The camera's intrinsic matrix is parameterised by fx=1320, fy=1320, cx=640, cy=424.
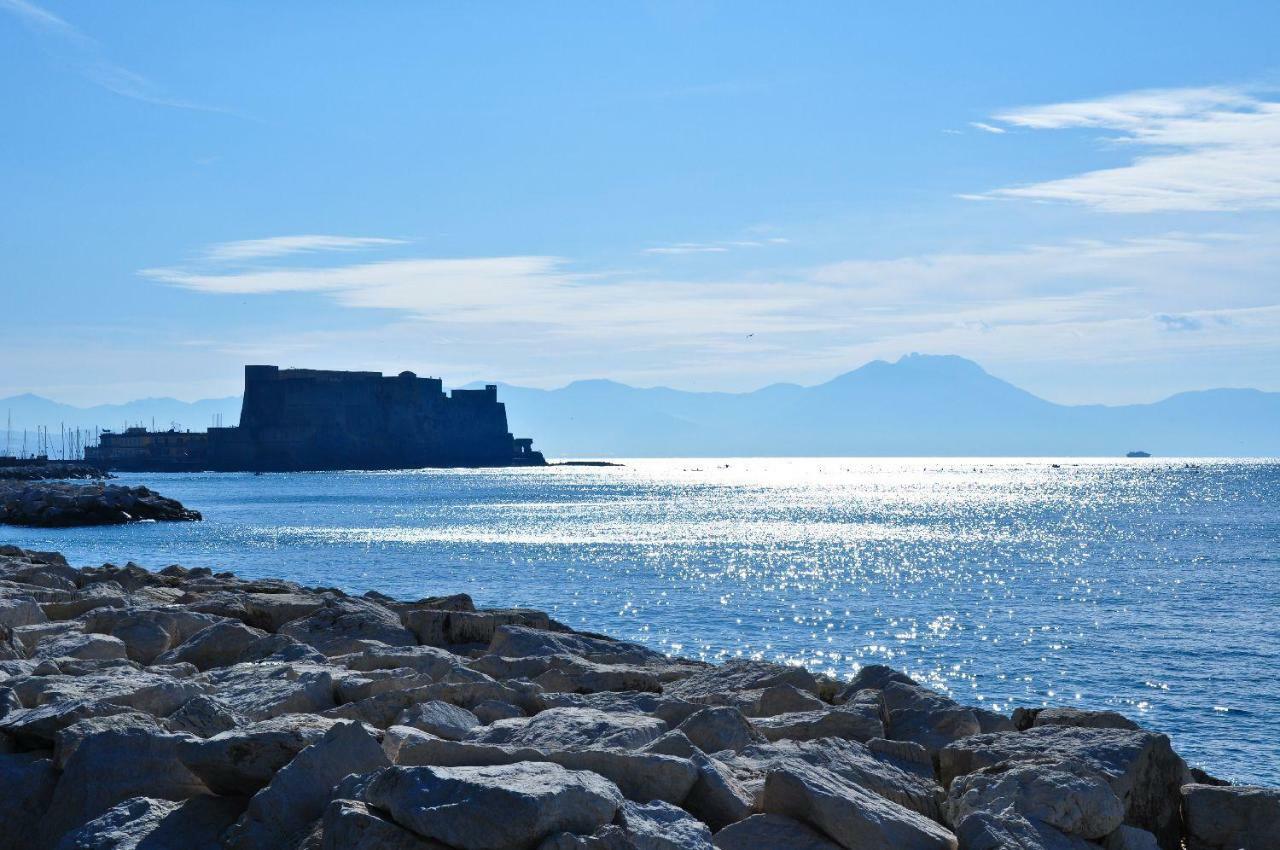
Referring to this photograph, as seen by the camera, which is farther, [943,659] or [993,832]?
[943,659]

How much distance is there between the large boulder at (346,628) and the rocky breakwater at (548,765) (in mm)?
1226

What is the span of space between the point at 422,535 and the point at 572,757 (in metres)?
45.9

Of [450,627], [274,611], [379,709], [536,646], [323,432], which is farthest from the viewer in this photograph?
[323,432]

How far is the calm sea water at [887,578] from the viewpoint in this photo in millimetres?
17688

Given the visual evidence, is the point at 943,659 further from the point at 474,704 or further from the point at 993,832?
the point at 993,832

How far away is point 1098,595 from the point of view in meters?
28.9

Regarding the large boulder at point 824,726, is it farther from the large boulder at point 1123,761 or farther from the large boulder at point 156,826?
the large boulder at point 156,826

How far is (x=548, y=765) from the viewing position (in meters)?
4.61

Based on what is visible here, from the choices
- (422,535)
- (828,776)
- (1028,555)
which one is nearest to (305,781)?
(828,776)

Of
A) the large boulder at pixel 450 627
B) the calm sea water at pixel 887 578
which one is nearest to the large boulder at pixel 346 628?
the large boulder at pixel 450 627

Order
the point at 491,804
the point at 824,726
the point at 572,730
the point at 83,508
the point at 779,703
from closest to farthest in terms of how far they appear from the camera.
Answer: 1. the point at 491,804
2. the point at 572,730
3. the point at 824,726
4. the point at 779,703
5. the point at 83,508

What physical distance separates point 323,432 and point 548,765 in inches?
5241

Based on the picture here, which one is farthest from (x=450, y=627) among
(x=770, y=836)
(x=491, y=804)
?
(x=491, y=804)

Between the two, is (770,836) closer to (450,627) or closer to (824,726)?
(824,726)
